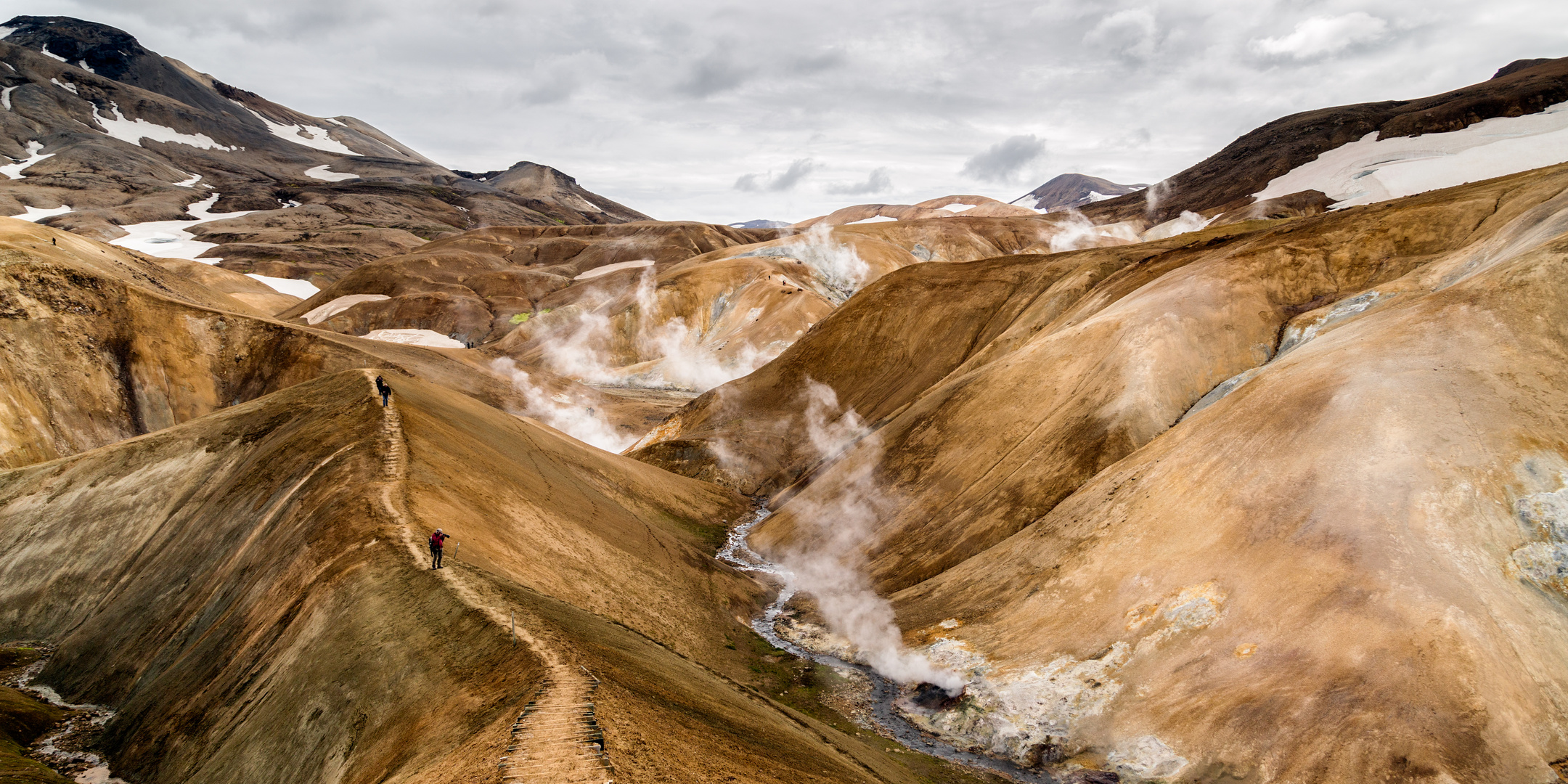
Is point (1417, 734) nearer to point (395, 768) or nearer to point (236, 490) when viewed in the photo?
point (395, 768)

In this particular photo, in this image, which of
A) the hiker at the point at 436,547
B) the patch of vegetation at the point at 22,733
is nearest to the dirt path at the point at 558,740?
the hiker at the point at 436,547

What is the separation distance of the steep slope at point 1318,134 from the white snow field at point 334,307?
13054 centimetres

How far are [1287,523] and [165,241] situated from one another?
207 m

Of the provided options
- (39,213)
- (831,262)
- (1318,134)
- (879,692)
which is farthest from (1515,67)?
(39,213)

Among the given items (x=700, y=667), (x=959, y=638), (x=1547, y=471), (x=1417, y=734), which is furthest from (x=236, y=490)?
(x=1547, y=471)

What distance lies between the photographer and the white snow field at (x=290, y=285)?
468 ft

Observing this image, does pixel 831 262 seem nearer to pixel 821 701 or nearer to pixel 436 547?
pixel 821 701

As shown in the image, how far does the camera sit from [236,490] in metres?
26.5

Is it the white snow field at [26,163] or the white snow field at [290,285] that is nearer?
the white snow field at [290,285]

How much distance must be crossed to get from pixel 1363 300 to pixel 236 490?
43412mm

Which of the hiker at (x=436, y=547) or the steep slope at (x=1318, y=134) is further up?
the steep slope at (x=1318, y=134)

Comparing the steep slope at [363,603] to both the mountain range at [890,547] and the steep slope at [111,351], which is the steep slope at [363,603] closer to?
the mountain range at [890,547]

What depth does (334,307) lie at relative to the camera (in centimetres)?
11812

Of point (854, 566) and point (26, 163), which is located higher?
point (26, 163)
